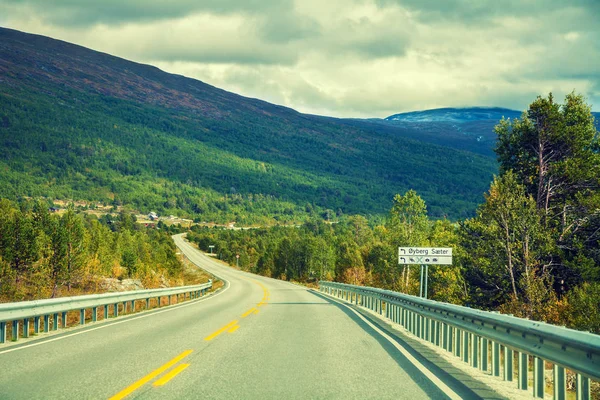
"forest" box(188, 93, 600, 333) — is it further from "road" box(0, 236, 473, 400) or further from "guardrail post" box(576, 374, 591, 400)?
"guardrail post" box(576, 374, 591, 400)

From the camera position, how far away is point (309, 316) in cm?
1786

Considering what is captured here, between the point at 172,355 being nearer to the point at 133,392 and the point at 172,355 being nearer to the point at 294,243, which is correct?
the point at 133,392

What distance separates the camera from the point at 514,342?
7.16 m

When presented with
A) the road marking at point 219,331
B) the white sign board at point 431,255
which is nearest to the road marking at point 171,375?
the road marking at point 219,331

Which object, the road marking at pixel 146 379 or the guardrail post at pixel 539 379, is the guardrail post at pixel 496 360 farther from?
the road marking at pixel 146 379

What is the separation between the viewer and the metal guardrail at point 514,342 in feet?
18.1

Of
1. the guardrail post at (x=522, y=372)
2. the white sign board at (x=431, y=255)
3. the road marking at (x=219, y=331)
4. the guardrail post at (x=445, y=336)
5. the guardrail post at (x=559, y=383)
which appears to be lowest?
the road marking at (x=219, y=331)

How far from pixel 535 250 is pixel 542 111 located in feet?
27.9

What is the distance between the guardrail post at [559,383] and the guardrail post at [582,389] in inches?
6.0

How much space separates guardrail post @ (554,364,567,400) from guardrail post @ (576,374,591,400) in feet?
0.50

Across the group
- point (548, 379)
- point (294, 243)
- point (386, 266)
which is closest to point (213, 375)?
point (548, 379)

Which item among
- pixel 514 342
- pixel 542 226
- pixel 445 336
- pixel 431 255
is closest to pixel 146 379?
pixel 514 342

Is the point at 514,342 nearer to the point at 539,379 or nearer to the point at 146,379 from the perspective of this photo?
the point at 539,379

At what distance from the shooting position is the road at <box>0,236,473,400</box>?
6.93 metres
